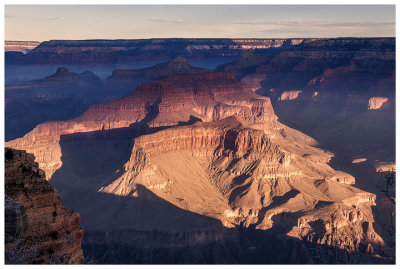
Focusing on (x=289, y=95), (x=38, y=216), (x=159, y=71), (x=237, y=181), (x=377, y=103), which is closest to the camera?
(x=38, y=216)

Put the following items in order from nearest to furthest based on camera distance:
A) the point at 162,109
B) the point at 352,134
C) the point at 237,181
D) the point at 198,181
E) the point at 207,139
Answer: the point at 198,181, the point at 237,181, the point at 207,139, the point at 162,109, the point at 352,134

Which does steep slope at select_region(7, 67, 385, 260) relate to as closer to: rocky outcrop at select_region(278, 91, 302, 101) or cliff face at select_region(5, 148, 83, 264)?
cliff face at select_region(5, 148, 83, 264)

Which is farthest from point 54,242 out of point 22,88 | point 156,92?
point 22,88

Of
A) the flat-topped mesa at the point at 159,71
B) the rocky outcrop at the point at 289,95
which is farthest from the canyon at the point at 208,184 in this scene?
the flat-topped mesa at the point at 159,71

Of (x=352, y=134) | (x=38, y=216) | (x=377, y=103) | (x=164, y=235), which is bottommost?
(x=164, y=235)

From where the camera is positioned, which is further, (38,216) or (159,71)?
(159,71)

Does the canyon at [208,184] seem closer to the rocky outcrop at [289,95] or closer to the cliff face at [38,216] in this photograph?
the cliff face at [38,216]

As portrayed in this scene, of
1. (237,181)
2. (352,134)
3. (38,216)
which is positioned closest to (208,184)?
(237,181)

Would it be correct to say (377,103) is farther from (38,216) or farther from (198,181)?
(38,216)
